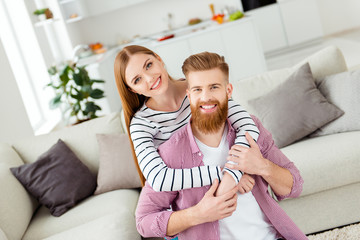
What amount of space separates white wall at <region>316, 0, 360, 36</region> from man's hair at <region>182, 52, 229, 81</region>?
7927 millimetres

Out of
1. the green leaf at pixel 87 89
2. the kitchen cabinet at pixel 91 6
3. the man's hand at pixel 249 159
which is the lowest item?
the green leaf at pixel 87 89

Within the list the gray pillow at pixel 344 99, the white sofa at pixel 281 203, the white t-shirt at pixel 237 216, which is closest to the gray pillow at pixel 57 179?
the white sofa at pixel 281 203

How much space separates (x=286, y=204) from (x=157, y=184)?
4.54 ft

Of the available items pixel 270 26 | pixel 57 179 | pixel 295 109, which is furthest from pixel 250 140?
pixel 270 26

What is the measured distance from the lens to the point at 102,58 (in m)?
6.55

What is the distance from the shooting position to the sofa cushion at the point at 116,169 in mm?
2836

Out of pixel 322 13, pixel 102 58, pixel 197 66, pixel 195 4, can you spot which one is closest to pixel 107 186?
pixel 197 66

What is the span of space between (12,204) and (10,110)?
5.91 ft

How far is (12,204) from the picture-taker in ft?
8.46

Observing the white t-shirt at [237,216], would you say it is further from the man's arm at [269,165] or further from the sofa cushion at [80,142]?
the sofa cushion at [80,142]

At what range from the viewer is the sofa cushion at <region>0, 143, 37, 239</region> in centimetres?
248

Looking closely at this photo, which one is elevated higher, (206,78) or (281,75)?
(206,78)

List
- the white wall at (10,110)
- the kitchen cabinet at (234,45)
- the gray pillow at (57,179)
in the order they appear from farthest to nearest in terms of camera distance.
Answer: the kitchen cabinet at (234,45) < the white wall at (10,110) < the gray pillow at (57,179)

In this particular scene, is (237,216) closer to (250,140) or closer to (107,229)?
(250,140)
